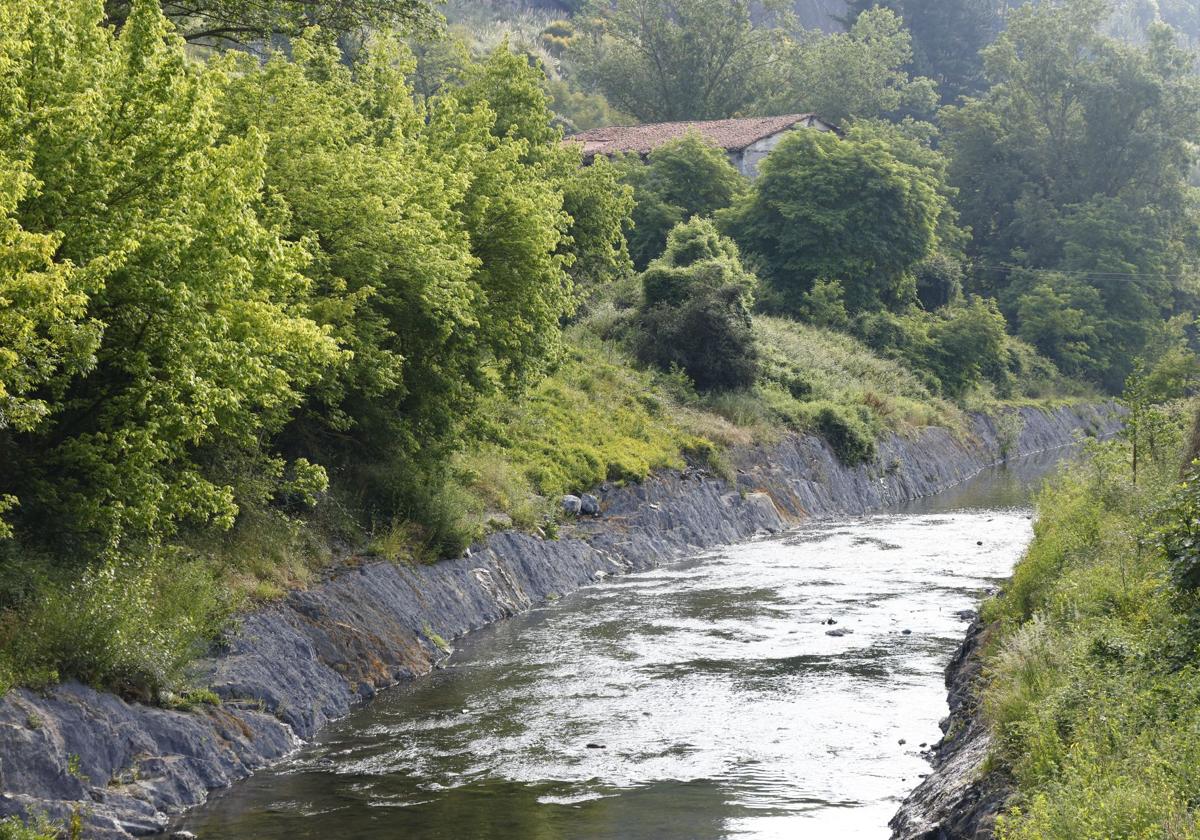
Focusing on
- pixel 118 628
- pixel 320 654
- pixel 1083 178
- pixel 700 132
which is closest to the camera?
pixel 118 628

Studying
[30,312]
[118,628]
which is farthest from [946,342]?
[30,312]

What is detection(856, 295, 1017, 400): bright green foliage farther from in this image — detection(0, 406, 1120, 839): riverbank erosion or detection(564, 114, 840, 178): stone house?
detection(0, 406, 1120, 839): riverbank erosion

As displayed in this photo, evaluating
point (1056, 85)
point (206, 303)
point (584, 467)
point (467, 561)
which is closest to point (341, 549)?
point (467, 561)

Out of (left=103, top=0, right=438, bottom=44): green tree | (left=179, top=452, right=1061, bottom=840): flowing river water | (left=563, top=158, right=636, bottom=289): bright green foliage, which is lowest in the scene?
(left=179, top=452, right=1061, bottom=840): flowing river water

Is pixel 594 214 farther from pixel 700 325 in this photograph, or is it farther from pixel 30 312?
pixel 30 312

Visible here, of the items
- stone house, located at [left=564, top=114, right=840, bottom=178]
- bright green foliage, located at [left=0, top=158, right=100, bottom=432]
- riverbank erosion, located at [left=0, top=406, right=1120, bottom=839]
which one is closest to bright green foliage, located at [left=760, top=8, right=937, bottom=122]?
stone house, located at [left=564, top=114, right=840, bottom=178]

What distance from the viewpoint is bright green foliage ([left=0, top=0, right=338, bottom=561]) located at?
1647cm

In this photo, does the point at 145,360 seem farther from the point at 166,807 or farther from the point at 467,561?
the point at 467,561

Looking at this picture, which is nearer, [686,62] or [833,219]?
[833,219]

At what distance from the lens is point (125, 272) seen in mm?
16844

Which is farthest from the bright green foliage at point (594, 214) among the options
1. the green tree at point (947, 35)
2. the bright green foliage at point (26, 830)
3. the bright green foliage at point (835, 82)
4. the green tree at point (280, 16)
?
Result: the green tree at point (947, 35)

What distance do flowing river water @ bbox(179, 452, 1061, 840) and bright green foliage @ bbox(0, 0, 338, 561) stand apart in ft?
13.9

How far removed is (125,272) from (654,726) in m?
9.66

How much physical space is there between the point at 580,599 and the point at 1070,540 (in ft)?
39.1
